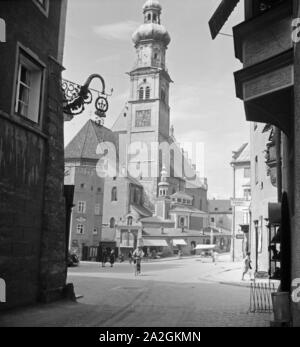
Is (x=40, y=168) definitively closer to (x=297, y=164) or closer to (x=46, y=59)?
(x=46, y=59)

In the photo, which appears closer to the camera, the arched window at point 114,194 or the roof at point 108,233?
the roof at point 108,233

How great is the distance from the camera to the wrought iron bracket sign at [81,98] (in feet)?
47.0

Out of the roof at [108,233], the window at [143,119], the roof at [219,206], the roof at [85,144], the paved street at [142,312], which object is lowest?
the paved street at [142,312]

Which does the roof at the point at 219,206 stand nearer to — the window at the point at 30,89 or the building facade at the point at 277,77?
the window at the point at 30,89

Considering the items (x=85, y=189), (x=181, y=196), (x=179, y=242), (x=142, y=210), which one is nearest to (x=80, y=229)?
(x=85, y=189)

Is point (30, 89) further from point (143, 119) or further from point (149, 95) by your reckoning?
point (149, 95)

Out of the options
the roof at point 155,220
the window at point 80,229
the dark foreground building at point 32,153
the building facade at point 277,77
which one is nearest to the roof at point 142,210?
the roof at point 155,220

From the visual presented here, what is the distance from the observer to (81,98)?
47.6 ft

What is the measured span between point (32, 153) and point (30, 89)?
6.14 ft

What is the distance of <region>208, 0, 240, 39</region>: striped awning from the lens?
31.6 ft

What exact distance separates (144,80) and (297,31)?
86337 mm

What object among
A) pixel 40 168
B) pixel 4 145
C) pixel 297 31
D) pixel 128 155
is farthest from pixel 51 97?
pixel 128 155

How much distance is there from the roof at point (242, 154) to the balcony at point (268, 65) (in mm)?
47068

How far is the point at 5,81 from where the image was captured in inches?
446
